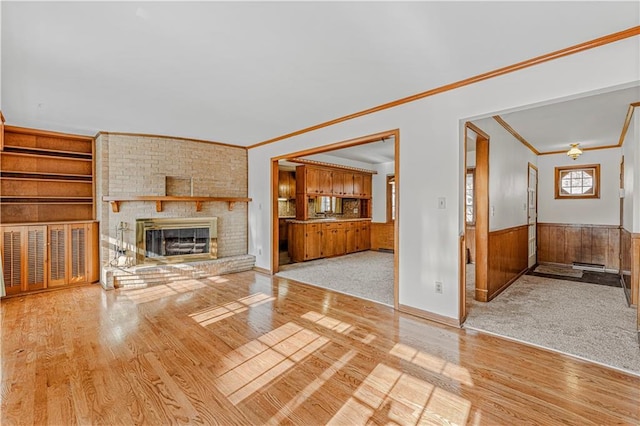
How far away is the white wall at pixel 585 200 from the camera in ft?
20.2

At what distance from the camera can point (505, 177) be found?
15.2 feet

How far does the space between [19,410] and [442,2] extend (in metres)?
3.72

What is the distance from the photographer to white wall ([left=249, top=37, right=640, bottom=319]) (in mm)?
2516

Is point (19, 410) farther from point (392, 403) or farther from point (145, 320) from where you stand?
point (392, 403)

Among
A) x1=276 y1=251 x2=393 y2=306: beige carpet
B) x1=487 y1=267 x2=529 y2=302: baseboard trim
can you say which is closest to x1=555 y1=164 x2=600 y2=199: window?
x1=487 y1=267 x2=529 y2=302: baseboard trim

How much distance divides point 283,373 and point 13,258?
462cm

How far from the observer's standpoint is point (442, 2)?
1.89m

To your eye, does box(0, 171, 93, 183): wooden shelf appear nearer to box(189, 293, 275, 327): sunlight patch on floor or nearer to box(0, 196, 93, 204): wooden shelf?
box(0, 196, 93, 204): wooden shelf

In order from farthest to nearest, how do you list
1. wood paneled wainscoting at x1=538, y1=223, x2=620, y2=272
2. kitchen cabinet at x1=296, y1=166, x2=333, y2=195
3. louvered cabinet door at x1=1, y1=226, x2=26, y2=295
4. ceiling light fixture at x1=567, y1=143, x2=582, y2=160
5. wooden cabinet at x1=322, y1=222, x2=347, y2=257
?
wooden cabinet at x1=322, y1=222, x2=347, y2=257 → kitchen cabinet at x1=296, y1=166, x2=333, y2=195 → wood paneled wainscoting at x1=538, y1=223, x2=620, y2=272 → ceiling light fixture at x1=567, y1=143, x2=582, y2=160 → louvered cabinet door at x1=1, y1=226, x2=26, y2=295

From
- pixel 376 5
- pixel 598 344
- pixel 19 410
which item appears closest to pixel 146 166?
pixel 19 410

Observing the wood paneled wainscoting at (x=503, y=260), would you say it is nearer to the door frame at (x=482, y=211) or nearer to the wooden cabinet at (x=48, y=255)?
the door frame at (x=482, y=211)

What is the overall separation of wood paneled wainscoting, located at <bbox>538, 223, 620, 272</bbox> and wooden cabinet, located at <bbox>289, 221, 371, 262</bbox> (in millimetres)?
4342

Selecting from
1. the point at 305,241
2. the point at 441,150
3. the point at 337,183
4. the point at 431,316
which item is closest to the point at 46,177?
the point at 305,241

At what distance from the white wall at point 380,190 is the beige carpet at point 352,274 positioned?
1564 mm
